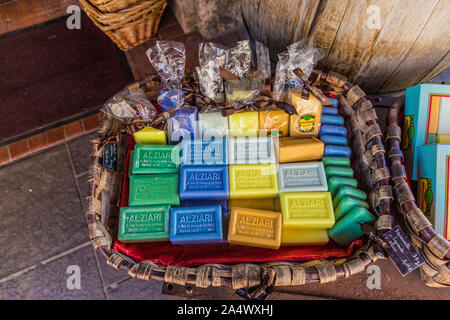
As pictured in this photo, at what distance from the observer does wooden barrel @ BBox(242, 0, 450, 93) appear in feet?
4.98

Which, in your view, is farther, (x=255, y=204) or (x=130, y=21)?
(x=130, y=21)

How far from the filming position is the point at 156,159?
6.17 feet

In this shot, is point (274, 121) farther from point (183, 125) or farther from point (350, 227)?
point (350, 227)

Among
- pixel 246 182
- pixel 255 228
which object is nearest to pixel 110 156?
pixel 246 182

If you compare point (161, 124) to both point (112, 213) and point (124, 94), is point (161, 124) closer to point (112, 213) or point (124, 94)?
point (124, 94)

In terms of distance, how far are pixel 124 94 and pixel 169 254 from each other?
3.15 ft

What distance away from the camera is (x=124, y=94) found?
1922mm

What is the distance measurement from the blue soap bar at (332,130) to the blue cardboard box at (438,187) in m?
0.45

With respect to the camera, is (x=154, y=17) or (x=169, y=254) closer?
(x=169, y=254)

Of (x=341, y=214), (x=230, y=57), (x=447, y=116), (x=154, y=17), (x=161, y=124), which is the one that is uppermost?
(x=154, y=17)

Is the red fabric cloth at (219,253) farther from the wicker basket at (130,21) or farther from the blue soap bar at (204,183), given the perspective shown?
the wicker basket at (130,21)

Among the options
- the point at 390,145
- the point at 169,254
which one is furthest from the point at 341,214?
the point at 169,254

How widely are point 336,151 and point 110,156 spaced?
4.38 ft

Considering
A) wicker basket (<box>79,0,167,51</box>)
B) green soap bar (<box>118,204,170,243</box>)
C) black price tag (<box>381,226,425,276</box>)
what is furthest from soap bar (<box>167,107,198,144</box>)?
black price tag (<box>381,226,425,276</box>)
